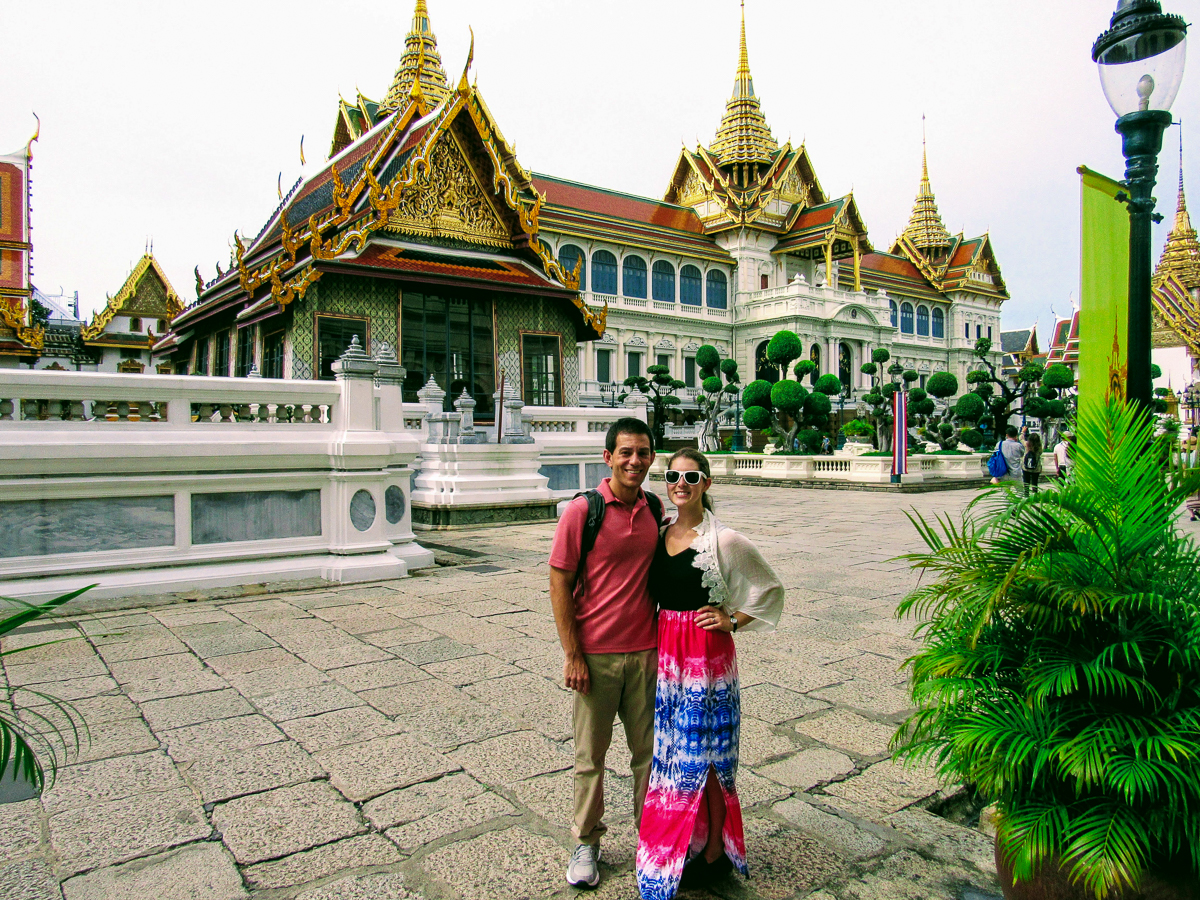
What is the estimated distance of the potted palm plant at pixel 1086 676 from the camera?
204cm

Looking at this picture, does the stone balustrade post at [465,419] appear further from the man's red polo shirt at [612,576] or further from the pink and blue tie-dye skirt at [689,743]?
the pink and blue tie-dye skirt at [689,743]

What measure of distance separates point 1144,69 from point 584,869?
4.25 m

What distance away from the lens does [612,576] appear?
2727mm

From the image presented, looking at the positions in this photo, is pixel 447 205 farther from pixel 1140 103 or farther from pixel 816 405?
pixel 816 405

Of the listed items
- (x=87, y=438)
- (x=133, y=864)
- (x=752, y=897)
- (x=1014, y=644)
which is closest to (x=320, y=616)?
(x=87, y=438)

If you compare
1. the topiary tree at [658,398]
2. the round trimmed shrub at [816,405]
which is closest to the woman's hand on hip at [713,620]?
the round trimmed shrub at [816,405]

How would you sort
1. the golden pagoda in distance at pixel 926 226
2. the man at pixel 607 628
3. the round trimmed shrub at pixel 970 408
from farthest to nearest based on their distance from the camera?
the golden pagoda in distance at pixel 926 226
the round trimmed shrub at pixel 970 408
the man at pixel 607 628

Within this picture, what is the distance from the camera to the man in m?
2.66

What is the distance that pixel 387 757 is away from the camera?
358 cm

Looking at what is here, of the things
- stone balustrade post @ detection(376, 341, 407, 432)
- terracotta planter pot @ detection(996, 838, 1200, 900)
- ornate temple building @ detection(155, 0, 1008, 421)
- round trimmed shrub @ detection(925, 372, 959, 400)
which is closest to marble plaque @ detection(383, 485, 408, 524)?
stone balustrade post @ detection(376, 341, 407, 432)

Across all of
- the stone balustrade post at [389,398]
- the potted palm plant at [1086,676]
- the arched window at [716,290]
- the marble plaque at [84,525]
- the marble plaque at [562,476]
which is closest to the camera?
the potted palm plant at [1086,676]

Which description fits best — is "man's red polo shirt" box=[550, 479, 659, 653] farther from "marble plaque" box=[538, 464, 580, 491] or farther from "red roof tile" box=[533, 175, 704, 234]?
"red roof tile" box=[533, 175, 704, 234]

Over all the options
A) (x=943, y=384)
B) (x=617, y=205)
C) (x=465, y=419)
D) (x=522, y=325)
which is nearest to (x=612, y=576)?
(x=465, y=419)

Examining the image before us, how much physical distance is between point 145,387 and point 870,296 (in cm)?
4866
